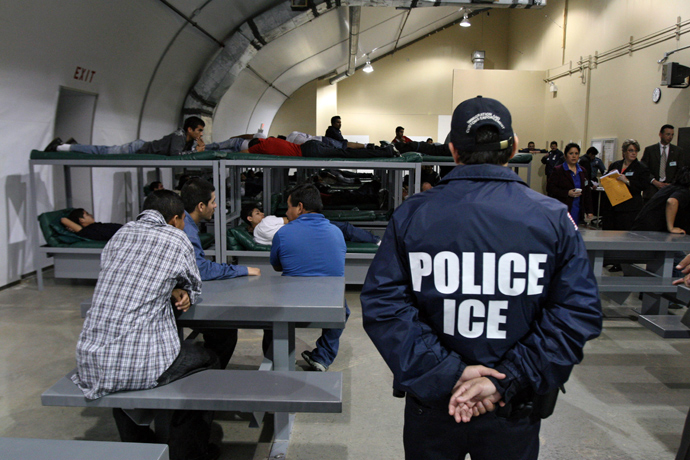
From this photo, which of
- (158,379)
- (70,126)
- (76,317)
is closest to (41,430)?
(158,379)

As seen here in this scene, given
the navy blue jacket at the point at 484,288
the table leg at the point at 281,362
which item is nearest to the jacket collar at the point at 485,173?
the navy blue jacket at the point at 484,288

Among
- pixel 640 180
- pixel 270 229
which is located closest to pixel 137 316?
pixel 270 229

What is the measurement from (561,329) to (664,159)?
26.2 ft

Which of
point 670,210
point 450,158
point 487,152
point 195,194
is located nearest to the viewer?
point 487,152

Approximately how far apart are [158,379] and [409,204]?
1547 millimetres

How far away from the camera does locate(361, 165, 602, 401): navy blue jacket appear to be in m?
1.51

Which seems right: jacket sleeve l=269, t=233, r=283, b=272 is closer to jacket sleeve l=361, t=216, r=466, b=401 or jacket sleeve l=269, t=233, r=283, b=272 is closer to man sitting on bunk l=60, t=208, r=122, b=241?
jacket sleeve l=361, t=216, r=466, b=401

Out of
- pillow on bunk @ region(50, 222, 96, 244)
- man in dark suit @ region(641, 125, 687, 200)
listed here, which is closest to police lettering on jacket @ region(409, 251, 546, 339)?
pillow on bunk @ region(50, 222, 96, 244)

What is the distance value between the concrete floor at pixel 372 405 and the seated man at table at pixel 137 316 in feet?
2.71

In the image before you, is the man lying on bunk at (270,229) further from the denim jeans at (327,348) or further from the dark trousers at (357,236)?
the denim jeans at (327,348)

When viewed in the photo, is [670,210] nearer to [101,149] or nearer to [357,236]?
[357,236]

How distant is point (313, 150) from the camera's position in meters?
6.02

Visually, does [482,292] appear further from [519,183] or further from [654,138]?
[654,138]

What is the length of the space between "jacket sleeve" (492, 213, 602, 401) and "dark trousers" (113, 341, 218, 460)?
1604 mm
